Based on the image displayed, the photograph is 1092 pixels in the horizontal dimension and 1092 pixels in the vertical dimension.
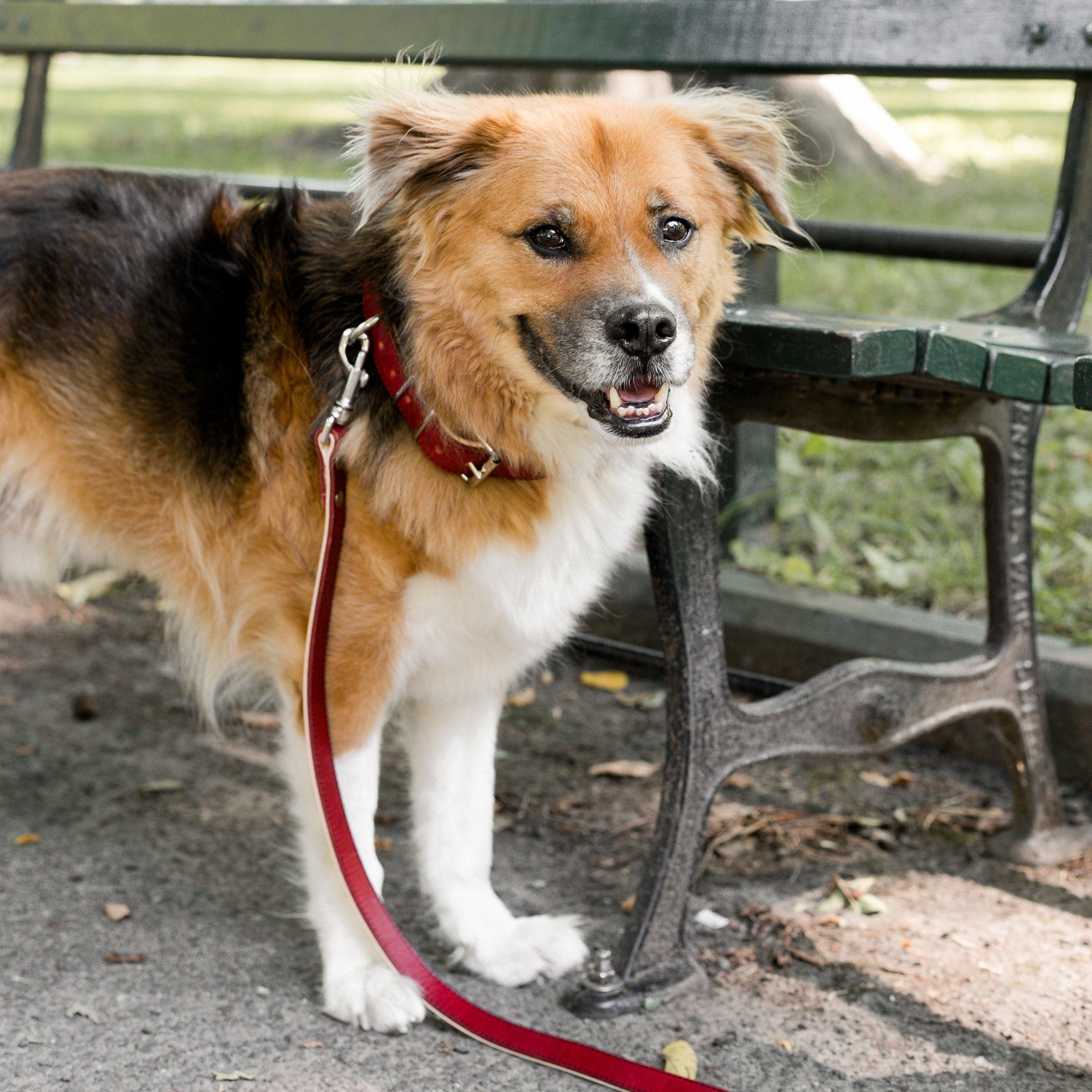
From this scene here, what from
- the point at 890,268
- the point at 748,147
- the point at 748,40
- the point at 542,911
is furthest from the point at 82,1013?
the point at 890,268

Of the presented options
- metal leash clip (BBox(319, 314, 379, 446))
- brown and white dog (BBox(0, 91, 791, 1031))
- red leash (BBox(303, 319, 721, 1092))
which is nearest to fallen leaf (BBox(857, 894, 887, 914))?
brown and white dog (BBox(0, 91, 791, 1031))

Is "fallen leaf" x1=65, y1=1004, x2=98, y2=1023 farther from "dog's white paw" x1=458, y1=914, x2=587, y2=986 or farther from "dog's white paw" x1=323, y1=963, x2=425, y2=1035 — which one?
"dog's white paw" x1=458, y1=914, x2=587, y2=986

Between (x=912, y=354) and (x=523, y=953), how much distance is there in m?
1.43

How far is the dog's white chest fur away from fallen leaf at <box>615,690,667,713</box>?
1424mm

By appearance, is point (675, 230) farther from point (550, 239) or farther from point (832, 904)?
point (832, 904)

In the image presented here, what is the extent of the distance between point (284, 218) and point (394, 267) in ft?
1.22

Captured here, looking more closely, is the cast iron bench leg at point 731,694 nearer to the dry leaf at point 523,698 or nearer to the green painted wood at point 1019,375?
the green painted wood at point 1019,375

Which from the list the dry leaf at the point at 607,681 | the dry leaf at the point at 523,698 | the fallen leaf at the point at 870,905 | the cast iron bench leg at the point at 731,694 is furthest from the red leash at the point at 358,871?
the dry leaf at the point at 607,681

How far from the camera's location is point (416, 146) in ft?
7.77

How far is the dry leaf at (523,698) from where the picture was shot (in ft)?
13.2

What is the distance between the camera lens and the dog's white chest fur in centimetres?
250

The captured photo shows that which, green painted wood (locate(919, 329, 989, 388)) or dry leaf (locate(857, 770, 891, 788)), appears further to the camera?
dry leaf (locate(857, 770, 891, 788))

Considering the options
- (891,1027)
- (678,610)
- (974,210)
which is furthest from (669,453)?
(974,210)

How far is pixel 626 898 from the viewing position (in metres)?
3.06
